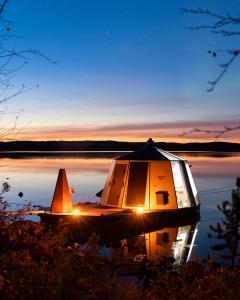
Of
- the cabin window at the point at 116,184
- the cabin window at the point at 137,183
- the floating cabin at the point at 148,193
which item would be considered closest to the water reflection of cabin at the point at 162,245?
the floating cabin at the point at 148,193

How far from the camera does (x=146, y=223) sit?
55.2 ft

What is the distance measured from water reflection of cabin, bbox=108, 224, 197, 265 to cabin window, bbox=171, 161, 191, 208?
3.19ft

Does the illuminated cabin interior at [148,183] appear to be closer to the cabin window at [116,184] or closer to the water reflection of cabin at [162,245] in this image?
the cabin window at [116,184]

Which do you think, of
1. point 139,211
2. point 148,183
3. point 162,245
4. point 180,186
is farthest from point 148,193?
point 162,245

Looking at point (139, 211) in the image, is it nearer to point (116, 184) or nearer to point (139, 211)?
point (139, 211)

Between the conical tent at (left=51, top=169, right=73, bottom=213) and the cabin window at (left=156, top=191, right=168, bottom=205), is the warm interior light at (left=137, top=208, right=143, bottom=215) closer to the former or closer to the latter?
the cabin window at (left=156, top=191, right=168, bottom=205)

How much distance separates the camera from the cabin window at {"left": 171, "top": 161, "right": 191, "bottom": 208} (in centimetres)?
1878

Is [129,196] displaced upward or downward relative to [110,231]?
upward

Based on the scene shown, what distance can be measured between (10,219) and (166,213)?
1008 centimetres

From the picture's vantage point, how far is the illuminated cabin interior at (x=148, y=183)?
60.5ft

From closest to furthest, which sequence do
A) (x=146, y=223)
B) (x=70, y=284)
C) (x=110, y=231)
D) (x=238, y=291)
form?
(x=238, y=291) < (x=70, y=284) < (x=110, y=231) < (x=146, y=223)

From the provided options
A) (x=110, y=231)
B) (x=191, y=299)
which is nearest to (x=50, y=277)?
(x=191, y=299)

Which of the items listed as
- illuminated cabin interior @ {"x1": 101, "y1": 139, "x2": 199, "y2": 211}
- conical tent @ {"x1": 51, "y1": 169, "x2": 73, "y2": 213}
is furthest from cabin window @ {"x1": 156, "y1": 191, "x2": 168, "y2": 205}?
conical tent @ {"x1": 51, "y1": 169, "x2": 73, "y2": 213}

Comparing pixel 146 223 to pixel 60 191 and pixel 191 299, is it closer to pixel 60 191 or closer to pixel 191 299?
pixel 60 191
